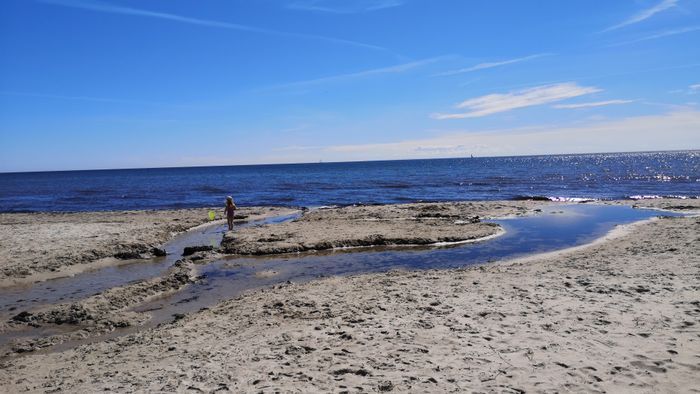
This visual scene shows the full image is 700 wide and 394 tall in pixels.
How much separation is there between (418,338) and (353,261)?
839 centimetres

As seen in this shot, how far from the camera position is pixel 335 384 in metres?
5.79

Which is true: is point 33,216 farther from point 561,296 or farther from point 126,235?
point 561,296

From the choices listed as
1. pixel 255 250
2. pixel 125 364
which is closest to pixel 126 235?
pixel 255 250

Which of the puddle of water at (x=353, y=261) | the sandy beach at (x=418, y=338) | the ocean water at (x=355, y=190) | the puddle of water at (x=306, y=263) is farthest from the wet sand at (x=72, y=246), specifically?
the ocean water at (x=355, y=190)

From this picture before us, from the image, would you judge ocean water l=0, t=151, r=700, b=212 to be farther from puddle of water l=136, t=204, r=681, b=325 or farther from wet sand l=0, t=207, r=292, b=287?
puddle of water l=136, t=204, r=681, b=325

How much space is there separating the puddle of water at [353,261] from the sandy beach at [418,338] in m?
0.88

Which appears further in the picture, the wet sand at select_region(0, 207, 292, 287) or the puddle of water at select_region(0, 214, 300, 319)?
the wet sand at select_region(0, 207, 292, 287)

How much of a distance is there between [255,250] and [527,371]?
12430 mm

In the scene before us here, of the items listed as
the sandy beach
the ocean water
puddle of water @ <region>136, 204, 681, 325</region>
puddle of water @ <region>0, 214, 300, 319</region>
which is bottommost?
puddle of water @ <region>136, 204, 681, 325</region>

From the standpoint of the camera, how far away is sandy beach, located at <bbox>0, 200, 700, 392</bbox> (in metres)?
5.88

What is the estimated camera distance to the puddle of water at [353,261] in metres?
11.5

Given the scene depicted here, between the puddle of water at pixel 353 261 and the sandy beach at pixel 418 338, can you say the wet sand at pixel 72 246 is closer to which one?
the puddle of water at pixel 353 261

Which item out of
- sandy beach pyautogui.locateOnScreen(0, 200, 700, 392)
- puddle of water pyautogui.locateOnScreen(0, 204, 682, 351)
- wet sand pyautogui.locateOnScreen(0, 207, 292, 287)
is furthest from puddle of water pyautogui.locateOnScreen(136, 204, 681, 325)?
wet sand pyautogui.locateOnScreen(0, 207, 292, 287)

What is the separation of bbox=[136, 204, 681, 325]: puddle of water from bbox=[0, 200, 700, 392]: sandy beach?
88cm
